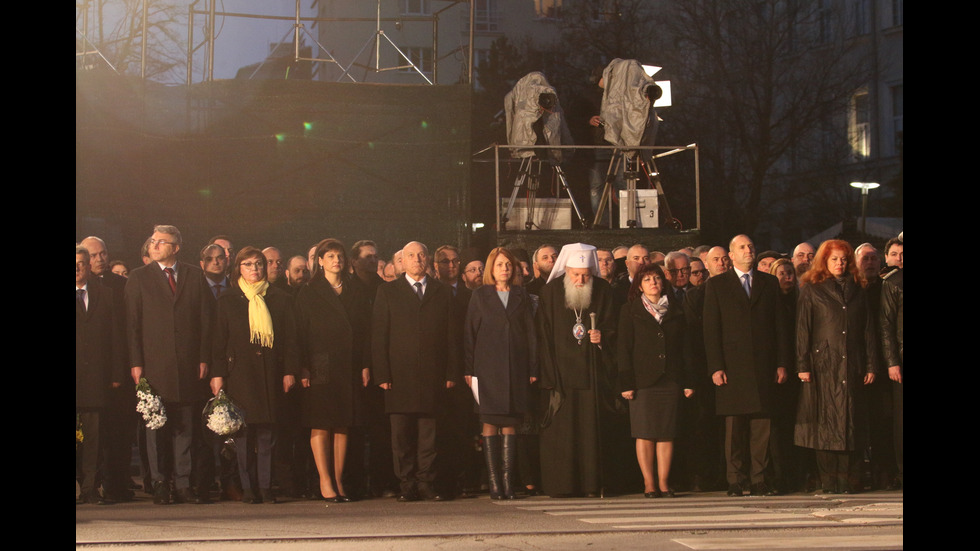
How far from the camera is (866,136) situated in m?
36.1

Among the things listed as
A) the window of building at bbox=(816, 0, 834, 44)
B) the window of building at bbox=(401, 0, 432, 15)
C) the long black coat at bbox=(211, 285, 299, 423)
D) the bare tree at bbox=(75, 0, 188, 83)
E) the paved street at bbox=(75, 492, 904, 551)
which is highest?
the window of building at bbox=(401, 0, 432, 15)

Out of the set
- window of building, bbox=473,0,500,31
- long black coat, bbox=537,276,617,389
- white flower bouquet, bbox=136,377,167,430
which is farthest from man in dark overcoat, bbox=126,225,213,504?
window of building, bbox=473,0,500,31

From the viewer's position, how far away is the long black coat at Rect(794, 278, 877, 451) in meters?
10.7

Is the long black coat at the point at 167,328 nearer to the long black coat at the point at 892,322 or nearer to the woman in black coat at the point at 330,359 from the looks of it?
the woman in black coat at the point at 330,359

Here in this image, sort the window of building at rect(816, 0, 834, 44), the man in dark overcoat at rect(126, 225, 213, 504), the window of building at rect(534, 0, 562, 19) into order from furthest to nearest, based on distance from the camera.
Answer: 1. the window of building at rect(534, 0, 562, 19)
2. the window of building at rect(816, 0, 834, 44)
3. the man in dark overcoat at rect(126, 225, 213, 504)

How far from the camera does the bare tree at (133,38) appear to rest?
1595 cm

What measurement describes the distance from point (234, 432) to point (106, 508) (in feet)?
3.65

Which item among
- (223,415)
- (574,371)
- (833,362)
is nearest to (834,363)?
(833,362)

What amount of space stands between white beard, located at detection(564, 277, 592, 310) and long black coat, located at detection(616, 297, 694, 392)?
344 millimetres

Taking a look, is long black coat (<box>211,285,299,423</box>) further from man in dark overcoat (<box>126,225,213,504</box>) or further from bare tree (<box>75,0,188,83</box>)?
bare tree (<box>75,0,188,83</box>)

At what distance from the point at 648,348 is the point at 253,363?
3.20m

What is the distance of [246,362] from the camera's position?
34.3ft
